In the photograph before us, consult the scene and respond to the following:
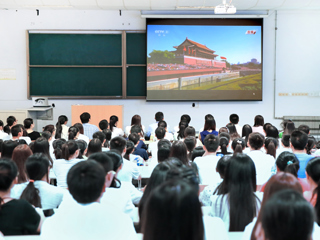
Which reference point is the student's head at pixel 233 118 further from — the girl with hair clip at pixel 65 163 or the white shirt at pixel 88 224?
the white shirt at pixel 88 224

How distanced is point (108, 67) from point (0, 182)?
20.2 feet

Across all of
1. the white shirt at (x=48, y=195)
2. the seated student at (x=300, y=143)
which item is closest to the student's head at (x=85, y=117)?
the seated student at (x=300, y=143)

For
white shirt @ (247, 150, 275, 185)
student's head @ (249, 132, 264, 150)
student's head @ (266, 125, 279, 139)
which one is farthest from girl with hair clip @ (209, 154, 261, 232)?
student's head @ (266, 125, 279, 139)

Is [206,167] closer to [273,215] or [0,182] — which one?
[0,182]

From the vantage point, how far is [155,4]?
297 inches

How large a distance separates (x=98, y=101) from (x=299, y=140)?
5406mm

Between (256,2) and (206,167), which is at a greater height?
(256,2)

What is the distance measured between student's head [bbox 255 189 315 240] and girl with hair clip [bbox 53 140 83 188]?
226 centimetres

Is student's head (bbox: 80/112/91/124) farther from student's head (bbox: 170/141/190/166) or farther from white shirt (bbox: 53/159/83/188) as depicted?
student's head (bbox: 170/141/190/166)

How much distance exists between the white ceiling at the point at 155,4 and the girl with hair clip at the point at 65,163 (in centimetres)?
502

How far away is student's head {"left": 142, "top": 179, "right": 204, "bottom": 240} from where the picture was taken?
1036 millimetres

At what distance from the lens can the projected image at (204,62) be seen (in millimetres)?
7866

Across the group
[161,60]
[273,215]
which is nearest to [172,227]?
[273,215]

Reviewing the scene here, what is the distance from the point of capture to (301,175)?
315cm
